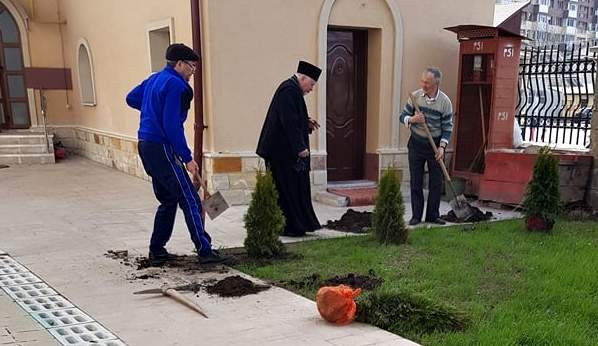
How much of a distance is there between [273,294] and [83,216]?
3.60 metres

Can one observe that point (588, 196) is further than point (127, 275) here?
Yes

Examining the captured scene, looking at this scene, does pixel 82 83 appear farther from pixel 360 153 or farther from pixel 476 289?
pixel 476 289

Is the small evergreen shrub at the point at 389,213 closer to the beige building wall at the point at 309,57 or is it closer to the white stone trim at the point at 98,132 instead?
the beige building wall at the point at 309,57

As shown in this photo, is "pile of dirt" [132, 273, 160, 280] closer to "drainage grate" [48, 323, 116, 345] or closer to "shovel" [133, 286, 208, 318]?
"shovel" [133, 286, 208, 318]

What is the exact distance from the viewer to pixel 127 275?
→ 4.35m

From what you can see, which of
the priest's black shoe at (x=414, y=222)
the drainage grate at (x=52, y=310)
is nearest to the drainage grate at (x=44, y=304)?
the drainage grate at (x=52, y=310)

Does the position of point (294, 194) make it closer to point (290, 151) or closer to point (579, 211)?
point (290, 151)

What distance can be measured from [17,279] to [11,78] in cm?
941

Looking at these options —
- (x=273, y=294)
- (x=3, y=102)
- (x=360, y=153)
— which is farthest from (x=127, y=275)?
(x=3, y=102)

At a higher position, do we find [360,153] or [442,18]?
[442,18]

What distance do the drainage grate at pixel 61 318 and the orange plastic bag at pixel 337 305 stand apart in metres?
1.49

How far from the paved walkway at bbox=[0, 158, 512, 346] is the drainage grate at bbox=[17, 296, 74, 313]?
0.21 feet

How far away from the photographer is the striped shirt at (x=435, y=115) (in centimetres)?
588

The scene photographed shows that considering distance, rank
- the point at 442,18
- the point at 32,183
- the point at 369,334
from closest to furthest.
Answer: the point at 369,334 < the point at 442,18 < the point at 32,183
